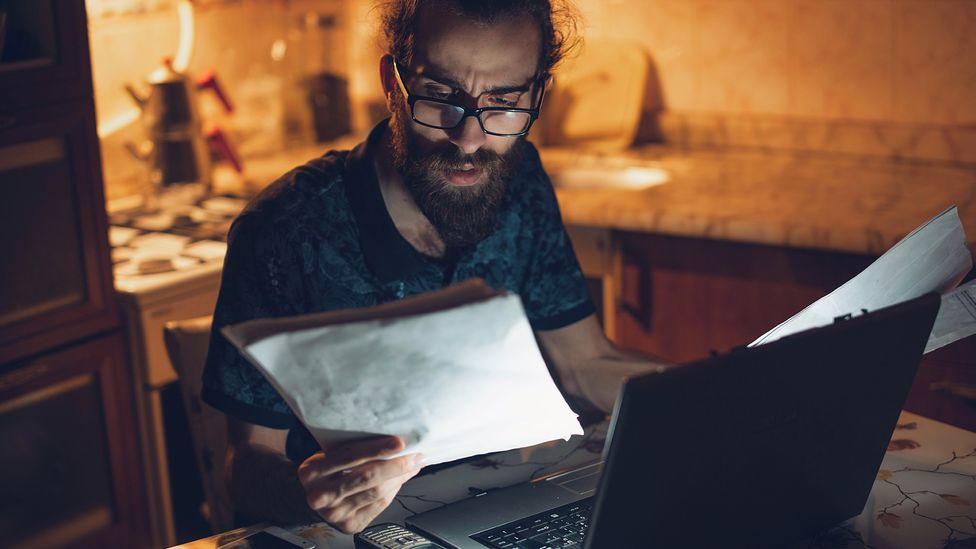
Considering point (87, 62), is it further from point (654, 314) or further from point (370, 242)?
point (654, 314)

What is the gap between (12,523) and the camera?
214 cm

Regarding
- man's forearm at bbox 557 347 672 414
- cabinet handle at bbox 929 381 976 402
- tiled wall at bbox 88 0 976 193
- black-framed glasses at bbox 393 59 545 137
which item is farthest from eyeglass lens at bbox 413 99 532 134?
tiled wall at bbox 88 0 976 193

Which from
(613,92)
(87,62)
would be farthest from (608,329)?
(87,62)

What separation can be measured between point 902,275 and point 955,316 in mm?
106

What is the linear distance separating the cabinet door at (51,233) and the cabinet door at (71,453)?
0.06m

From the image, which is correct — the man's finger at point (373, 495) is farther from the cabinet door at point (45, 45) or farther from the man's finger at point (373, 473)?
the cabinet door at point (45, 45)

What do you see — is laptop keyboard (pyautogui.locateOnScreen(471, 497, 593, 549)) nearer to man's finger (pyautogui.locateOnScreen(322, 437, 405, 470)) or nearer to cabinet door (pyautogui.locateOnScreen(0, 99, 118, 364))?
man's finger (pyautogui.locateOnScreen(322, 437, 405, 470))

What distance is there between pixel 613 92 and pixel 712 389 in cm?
211

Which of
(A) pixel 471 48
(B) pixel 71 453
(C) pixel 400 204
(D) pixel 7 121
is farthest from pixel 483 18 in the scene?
(B) pixel 71 453

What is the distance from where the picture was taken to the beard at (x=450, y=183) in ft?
4.63

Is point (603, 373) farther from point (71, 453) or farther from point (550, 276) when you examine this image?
point (71, 453)

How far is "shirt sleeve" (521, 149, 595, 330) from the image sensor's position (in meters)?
1.64

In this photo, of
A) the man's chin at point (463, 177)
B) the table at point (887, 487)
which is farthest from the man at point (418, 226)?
the table at point (887, 487)

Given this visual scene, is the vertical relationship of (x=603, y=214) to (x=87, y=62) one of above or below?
below
